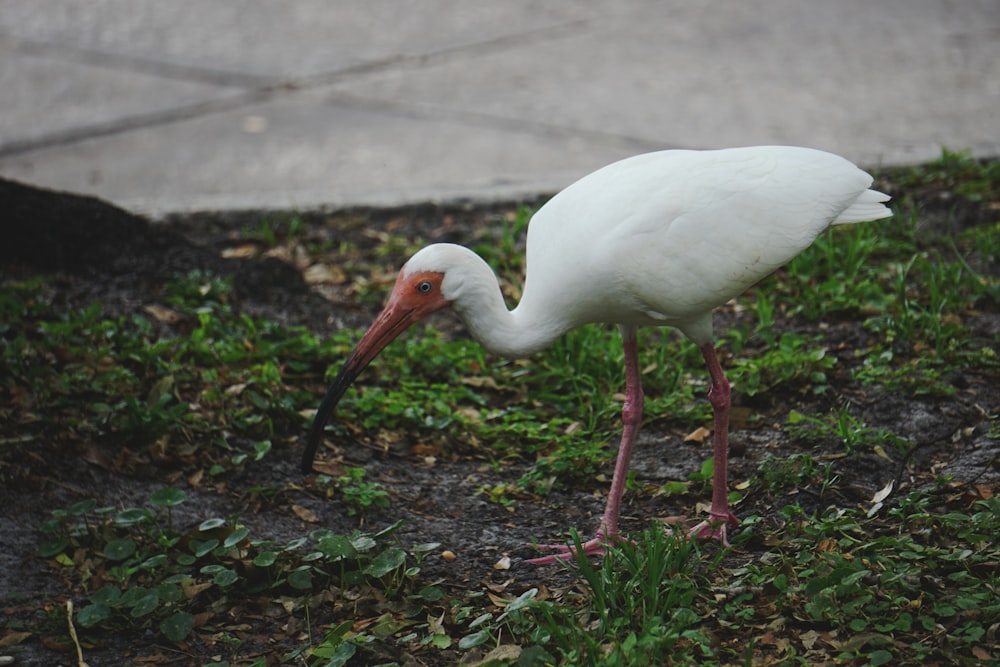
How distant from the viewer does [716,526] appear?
332 centimetres

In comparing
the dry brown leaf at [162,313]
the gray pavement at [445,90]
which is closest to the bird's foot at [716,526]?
the dry brown leaf at [162,313]

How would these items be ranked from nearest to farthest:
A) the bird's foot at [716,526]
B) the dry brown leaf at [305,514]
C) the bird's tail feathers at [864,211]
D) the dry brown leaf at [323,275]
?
the bird's foot at [716,526]
the bird's tail feathers at [864,211]
the dry brown leaf at [305,514]
the dry brown leaf at [323,275]

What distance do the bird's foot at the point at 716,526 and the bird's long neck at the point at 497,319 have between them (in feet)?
2.34

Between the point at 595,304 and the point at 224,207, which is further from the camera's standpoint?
the point at 224,207

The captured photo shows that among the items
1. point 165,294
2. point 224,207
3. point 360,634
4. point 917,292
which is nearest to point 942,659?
point 360,634

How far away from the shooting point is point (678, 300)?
3.25 metres

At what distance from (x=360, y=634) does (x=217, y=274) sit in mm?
2519

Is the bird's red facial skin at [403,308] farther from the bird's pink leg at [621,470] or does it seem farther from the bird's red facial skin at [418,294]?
the bird's pink leg at [621,470]

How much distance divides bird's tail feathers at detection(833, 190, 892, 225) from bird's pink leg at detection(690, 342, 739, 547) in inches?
22.5

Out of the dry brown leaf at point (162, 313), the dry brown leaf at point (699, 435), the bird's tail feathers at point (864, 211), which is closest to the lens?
the bird's tail feathers at point (864, 211)

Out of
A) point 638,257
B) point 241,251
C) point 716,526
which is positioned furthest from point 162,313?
point 716,526

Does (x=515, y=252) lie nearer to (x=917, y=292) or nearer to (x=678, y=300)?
(x=917, y=292)

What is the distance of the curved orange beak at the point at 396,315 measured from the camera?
323cm

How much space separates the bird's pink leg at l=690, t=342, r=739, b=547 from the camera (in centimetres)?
340
